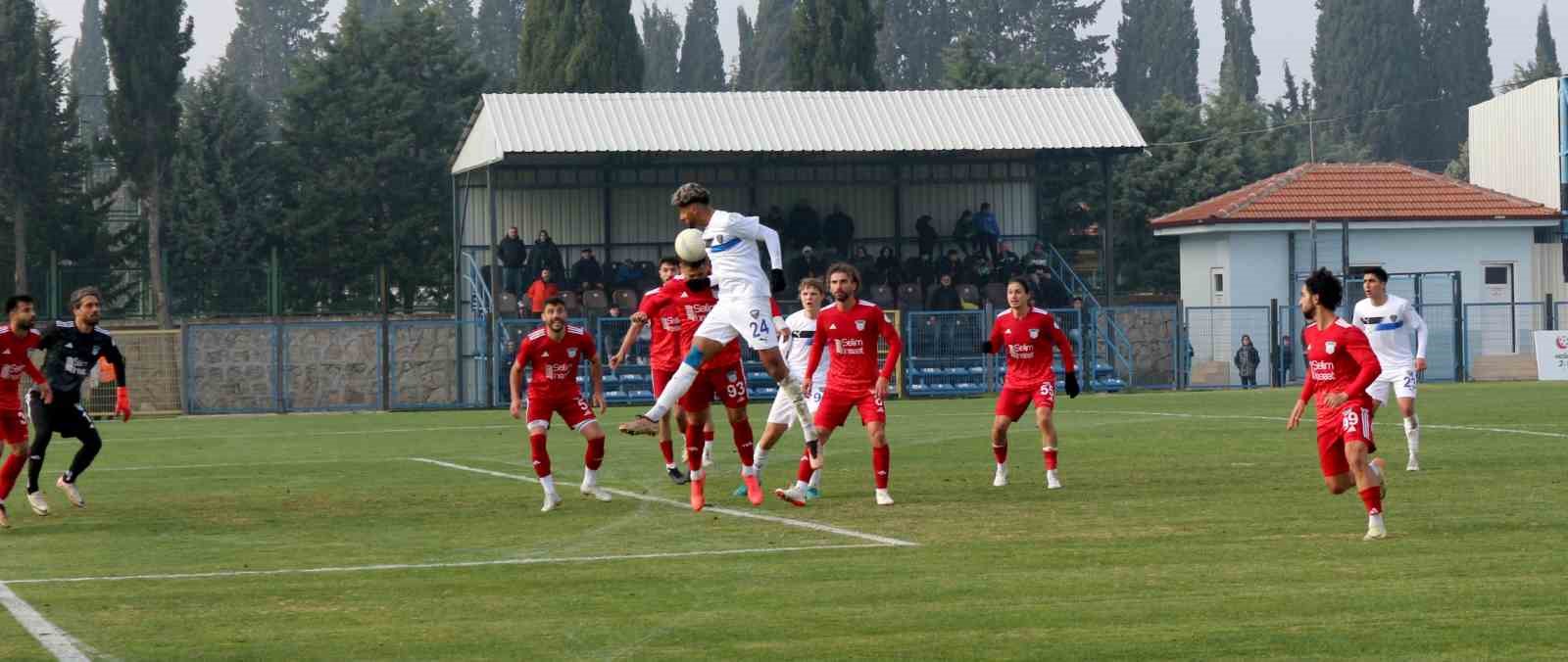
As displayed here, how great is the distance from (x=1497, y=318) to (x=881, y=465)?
1464 inches

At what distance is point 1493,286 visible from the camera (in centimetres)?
5509

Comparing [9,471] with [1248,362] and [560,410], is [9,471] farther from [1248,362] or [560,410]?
[1248,362]

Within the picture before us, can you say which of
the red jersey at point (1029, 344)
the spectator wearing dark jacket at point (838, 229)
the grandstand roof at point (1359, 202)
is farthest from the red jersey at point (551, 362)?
the grandstand roof at point (1359, 202)

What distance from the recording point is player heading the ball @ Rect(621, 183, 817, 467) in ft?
49.1

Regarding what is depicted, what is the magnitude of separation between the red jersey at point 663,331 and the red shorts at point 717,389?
1542 millimetres

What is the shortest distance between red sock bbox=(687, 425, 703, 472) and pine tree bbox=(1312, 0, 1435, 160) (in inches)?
4163

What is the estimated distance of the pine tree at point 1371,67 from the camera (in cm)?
11575

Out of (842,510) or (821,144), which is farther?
(821,144)

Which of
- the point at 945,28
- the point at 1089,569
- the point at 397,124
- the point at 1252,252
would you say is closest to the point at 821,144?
the point at 1252,252

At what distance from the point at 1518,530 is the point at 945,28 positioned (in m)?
112

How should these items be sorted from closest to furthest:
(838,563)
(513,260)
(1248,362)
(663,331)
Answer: (838,563) → (663,331) → (513,260) → (1248,362)

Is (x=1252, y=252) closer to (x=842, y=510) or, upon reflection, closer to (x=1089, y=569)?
(x=842, y=510)

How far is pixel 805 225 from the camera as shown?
46625 millimetres

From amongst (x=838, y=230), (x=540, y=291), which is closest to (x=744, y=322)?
(x=540, y=291)
